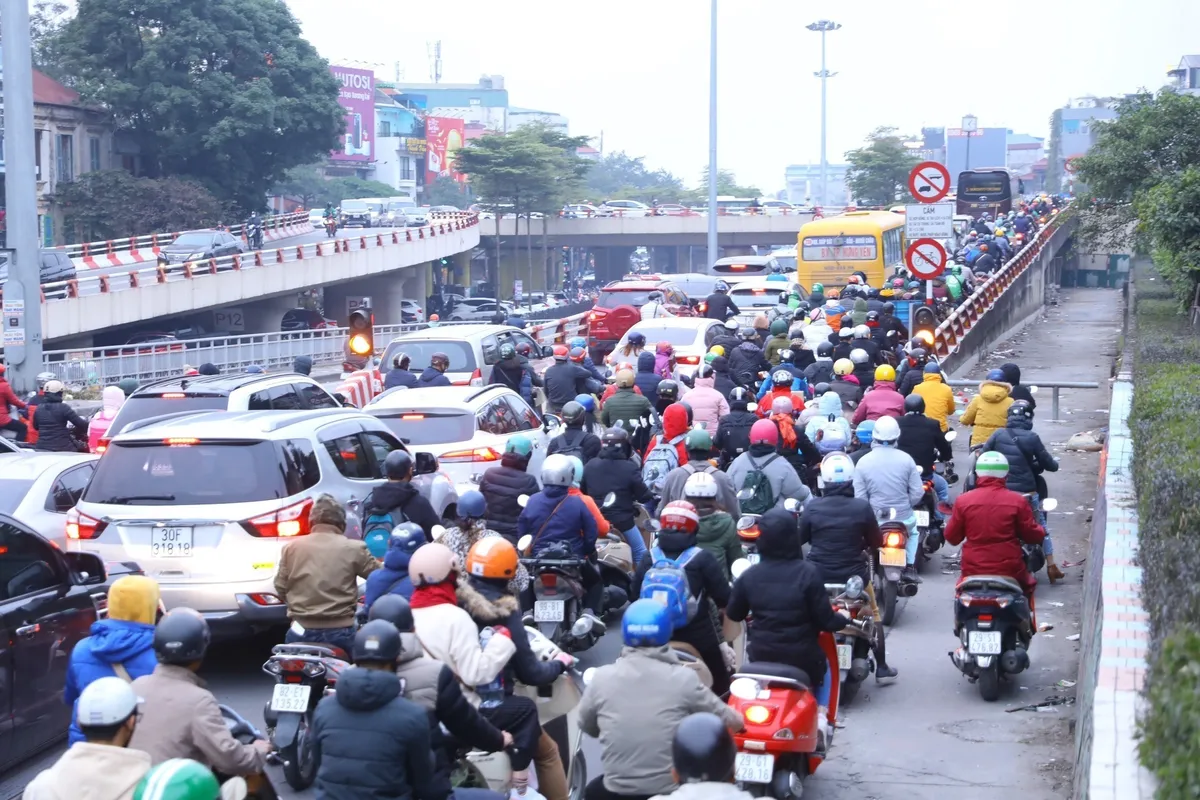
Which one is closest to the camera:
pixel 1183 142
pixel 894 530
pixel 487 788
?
pixel 487 788

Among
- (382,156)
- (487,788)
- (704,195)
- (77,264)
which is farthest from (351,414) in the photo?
(704,195)

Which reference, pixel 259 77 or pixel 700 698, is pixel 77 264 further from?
pixel 700 698

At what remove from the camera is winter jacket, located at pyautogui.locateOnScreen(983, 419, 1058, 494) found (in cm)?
1239

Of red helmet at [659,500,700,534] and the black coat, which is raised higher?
red helmet at [659,500,700,534]

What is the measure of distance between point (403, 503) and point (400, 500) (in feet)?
0.13

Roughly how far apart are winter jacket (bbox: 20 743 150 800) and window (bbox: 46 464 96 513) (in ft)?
23.5

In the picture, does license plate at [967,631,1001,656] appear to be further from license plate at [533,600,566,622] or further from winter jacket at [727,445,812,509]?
license plate at [533,600,566,622]

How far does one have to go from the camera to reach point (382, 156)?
113000 millimetres

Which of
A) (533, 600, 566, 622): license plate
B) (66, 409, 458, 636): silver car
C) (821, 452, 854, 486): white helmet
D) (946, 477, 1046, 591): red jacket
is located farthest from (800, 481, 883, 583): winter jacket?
(66, 409, 458, 636): silver car

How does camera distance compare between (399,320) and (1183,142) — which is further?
(399,320)

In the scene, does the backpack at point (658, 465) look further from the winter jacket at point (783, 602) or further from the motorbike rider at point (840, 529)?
the winter jacket at point (783, 602)

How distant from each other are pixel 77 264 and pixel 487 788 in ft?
→ 144

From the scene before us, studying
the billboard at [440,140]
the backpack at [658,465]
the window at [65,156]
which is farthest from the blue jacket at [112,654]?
the billboard at [440,140]

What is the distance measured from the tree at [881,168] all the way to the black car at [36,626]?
83075mm
